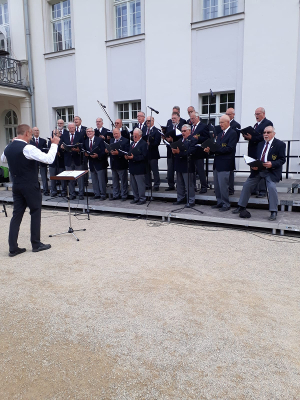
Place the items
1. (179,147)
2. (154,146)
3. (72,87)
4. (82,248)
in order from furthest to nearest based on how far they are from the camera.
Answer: (72,87), (154,146), (179,147), (82,248)

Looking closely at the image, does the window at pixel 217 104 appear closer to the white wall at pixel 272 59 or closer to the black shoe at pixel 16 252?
the white wall at pixel 272 59

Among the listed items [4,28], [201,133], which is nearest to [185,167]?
[201,133]

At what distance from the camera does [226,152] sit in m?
6.36

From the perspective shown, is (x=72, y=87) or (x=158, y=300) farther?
(x=72, y=87)

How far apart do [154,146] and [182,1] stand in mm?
4796

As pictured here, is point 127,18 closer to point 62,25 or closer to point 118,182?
point 62,25

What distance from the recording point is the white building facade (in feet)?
27.7

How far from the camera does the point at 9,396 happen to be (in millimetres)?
2154

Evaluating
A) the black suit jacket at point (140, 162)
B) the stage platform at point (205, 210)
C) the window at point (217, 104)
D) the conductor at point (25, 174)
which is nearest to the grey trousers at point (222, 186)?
the stage platform at point (205, 210)

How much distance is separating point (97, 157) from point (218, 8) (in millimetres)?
5798

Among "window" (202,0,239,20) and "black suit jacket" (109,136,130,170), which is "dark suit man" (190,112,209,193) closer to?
"black suit jacket" (109,136,130,170)

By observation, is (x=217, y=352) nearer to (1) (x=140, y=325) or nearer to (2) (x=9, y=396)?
(1) (x=140, y=325)

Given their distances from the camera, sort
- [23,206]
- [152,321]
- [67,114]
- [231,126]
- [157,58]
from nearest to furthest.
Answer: [152,321] < [23,206] < [231,126] < [157,58] < [67,114]

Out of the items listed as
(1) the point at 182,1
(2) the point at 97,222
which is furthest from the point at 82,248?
(1) the point at 182,1
